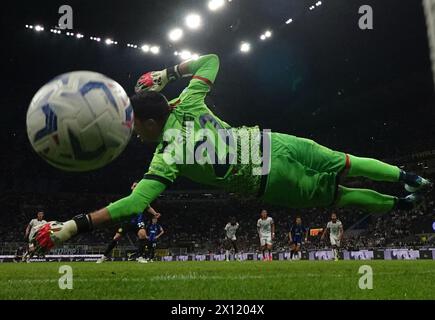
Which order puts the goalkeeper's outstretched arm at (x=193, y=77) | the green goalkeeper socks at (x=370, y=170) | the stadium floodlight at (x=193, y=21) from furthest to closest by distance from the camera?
the stadium floodlight at (x=193, y=21), the green goalkeeper socks at (x=370, y=170), the goalkeeper's outstretched arm at (x=193, y=77)

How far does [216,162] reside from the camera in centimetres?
467

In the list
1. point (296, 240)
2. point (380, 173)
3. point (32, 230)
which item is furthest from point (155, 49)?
point (32, 230)

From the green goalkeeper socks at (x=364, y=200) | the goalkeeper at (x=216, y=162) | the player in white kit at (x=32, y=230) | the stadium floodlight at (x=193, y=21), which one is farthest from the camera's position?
the stadium floodlight at (x=193, y=21)

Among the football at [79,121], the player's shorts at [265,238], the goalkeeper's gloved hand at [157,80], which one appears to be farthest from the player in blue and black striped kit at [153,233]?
the football at [79,121]

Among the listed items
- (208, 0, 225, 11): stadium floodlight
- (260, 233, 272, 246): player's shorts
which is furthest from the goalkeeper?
(260, 233, 272, 246): player's shorts

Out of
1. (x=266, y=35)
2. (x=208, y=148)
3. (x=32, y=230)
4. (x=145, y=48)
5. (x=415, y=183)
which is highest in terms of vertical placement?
(x=145, y=48)

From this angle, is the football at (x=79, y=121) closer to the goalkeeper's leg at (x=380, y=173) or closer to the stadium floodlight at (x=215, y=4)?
the goalkeeper's leg at (x=380, y=173)

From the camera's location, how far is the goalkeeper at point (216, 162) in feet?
14.3

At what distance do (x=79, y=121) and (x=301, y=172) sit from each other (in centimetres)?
229

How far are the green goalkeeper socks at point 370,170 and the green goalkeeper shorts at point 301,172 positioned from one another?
0.14m

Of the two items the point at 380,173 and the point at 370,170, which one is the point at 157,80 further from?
the point at 380,173

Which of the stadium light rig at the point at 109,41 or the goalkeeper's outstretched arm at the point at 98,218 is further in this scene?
the stadium light rig at the point at 109,41
